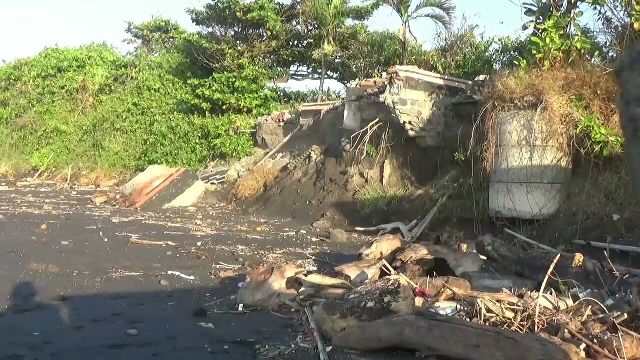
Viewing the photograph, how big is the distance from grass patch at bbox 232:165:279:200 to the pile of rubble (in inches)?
295

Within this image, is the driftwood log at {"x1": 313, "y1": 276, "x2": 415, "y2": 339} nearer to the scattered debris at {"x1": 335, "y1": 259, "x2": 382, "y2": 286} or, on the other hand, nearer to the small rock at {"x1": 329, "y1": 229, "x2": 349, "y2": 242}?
the scattered debris at {"x1": 335, "y1": 259, "x2": 382, "y2": 286}

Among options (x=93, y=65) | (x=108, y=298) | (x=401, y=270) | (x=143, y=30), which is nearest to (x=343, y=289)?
(x=401, y=270)

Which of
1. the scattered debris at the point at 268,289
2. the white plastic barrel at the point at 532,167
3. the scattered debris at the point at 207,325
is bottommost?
the scattered debris at the point at 207,325

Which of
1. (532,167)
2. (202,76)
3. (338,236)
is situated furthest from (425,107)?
(202,76)

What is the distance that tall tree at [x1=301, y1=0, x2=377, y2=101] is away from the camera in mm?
18172

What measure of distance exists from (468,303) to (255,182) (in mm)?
9986

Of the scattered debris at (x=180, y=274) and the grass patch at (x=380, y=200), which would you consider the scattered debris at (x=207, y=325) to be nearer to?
the scattered debris at (x=180, y=274)

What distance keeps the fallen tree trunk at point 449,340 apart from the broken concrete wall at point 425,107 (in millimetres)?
7083

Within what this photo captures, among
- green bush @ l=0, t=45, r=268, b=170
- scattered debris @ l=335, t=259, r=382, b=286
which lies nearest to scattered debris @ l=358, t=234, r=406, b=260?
scattered debris @ l=335, t=259, r=382, b=286

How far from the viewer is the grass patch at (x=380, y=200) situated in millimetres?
11562

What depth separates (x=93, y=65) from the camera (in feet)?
73.1

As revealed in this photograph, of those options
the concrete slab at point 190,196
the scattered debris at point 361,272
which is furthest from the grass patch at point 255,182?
the scattered debris at point 361,272

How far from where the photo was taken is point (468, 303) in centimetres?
504

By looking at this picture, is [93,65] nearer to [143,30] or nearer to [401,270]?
[143,30]
